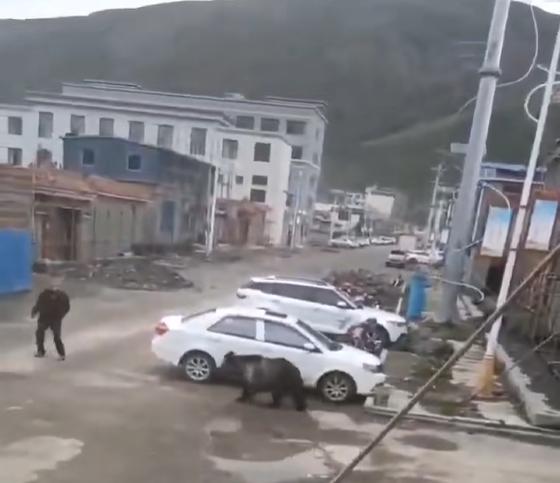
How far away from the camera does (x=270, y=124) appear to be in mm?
79250

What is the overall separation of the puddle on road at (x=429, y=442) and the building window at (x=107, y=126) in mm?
55954

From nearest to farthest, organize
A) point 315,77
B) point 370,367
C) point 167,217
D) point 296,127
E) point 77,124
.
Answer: point 370,367 → point 167,217 → point 77,124 → point 296,127 → point 315,77

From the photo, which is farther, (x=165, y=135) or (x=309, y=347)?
(x=165, y=135)

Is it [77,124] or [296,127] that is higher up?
[296,127]

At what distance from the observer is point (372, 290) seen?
31500 mm

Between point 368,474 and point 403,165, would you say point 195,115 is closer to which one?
point 368,474

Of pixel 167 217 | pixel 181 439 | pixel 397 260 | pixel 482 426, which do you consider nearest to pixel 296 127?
pixel 397 260

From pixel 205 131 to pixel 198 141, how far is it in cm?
105

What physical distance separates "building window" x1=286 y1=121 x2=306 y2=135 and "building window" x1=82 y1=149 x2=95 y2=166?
37.2m

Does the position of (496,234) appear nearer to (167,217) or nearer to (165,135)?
(167,217)

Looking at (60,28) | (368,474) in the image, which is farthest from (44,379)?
(60,28)

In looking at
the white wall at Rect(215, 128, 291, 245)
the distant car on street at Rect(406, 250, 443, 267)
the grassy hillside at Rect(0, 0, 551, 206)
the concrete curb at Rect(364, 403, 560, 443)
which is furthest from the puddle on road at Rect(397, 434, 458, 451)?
the grassy hillside at Rect(0, 0, 551, 206)

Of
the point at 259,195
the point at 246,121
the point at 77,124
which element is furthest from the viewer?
the point at 246,121

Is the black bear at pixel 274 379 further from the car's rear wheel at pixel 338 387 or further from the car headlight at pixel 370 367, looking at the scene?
the car headlight at pixel 370 367
